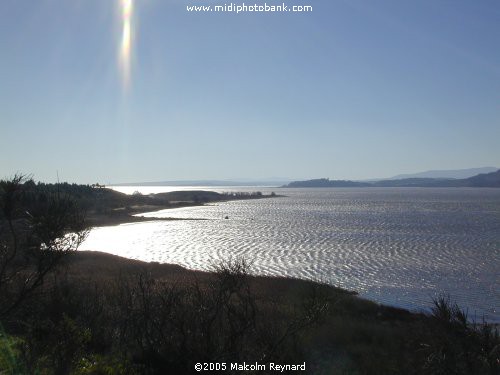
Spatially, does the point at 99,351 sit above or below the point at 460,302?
above

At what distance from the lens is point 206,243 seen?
57719mm

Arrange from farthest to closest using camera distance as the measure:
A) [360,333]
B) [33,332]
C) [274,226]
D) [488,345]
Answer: [274,226] → [360,333] → [33,332] → [488,345]

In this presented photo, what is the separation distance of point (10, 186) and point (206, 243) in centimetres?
4848

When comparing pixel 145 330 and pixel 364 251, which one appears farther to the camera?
pixel 364 251

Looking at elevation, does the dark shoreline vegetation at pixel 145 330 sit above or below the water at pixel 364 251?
above

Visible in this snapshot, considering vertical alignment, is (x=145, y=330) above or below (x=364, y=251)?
above

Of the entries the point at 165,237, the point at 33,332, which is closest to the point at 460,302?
the point at 33,332

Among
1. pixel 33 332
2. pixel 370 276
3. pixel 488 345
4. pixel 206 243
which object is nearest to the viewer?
pixel 488 345

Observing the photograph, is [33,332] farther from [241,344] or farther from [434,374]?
[434,374]

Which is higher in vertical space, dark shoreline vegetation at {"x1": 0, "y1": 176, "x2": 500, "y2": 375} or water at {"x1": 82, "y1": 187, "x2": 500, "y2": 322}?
dark shoreline vegetation at {"x1": 0, "y1": 176, "x2": 500, "y2": 375}

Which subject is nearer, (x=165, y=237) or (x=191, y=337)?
(x=191, y=337)

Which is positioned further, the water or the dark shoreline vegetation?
the water

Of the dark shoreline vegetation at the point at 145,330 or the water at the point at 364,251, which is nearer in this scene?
the dark shoreline vegetation at the point at 145,330

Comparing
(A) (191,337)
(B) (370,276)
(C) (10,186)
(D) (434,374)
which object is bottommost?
(B) (370,276)
